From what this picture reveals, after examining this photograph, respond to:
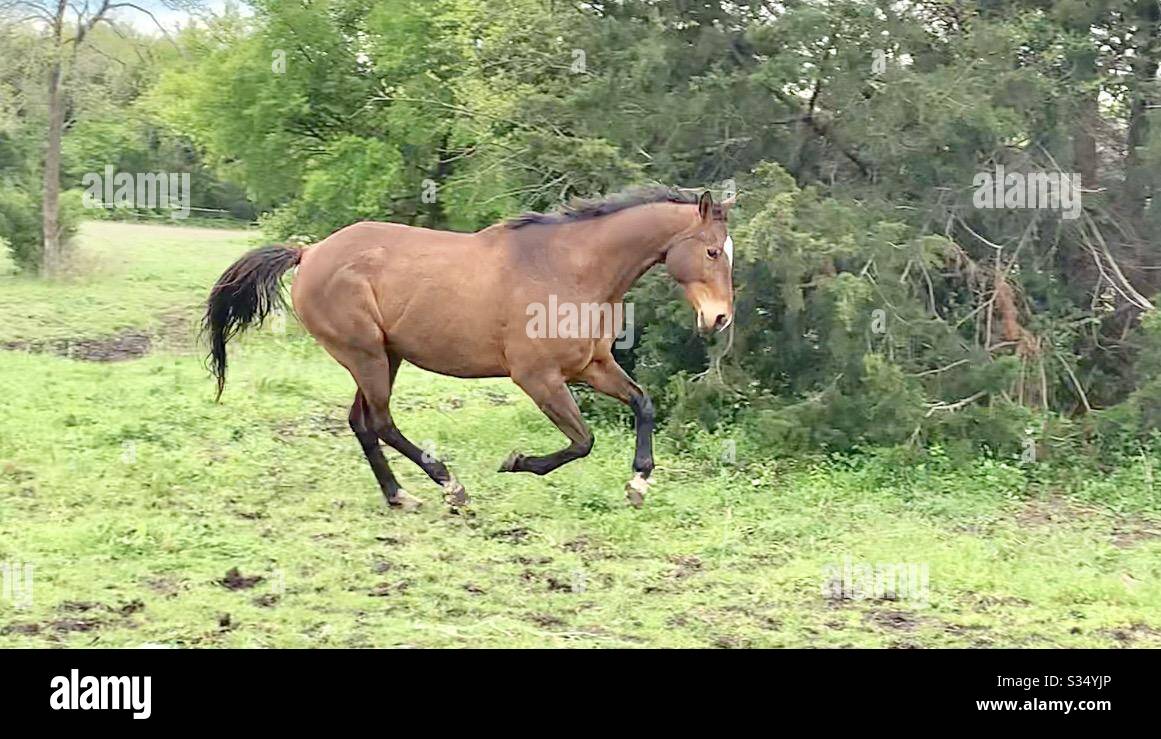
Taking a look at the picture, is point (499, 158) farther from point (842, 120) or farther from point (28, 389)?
point (28, 389)

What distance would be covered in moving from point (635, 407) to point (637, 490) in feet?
1.62

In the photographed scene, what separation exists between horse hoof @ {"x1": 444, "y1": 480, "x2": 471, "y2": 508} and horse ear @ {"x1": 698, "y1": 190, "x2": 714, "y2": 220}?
2093mm

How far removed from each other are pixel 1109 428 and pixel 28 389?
8.47 metres

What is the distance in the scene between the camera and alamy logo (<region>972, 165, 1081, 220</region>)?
8930 mm

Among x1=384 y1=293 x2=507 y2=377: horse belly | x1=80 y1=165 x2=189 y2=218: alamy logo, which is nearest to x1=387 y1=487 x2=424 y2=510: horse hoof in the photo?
x1=384 y1=293 x2=507 y2=377: horse belly

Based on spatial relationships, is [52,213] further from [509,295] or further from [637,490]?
[637,490]

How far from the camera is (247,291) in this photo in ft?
25.3

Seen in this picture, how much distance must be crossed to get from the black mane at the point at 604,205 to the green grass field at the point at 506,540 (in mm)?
1646

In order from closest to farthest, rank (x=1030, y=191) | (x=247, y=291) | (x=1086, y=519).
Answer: (x=1086, y=519) → (x=247, y=291) → (x=1030, y=191)

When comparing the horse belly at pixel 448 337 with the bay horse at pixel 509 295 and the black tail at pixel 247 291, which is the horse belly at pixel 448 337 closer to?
the bay horse at pixel 509 295

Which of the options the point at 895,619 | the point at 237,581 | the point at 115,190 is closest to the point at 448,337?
the point at 237,581

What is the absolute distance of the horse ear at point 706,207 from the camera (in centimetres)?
695
